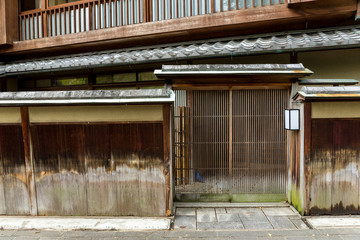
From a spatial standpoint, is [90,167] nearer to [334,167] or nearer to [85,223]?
[85,223]

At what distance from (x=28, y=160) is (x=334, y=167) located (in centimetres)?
733

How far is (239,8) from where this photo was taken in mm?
7484

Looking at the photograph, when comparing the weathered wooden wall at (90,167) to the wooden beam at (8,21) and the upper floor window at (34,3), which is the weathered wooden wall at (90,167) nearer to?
the wooden beam at (8,21)

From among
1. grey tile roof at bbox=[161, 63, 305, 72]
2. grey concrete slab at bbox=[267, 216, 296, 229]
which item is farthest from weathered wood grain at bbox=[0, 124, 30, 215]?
grey concrete slab at bbox=[267, 216, 296, 229]

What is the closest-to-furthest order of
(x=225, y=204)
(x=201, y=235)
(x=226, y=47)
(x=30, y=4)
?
(x=201, y=235)
(x=225, y=204)
(x=226, y=47)
(x=30, y=4)

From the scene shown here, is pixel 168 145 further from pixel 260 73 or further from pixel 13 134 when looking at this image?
pixel 13 134

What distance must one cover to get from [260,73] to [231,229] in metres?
3.62

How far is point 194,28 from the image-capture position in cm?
760

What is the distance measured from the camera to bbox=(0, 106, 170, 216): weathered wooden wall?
5.18 m

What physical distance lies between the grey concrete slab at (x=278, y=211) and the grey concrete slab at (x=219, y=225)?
978 mm

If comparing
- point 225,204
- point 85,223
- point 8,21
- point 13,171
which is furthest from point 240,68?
point 8,21

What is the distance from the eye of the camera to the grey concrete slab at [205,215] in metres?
5.16

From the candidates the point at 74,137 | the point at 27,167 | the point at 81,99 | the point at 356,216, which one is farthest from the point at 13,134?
the point at 356,216

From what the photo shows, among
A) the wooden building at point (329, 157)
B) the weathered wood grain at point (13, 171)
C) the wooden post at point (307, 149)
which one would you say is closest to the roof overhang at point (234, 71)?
the wooden building at point (329, 157)
